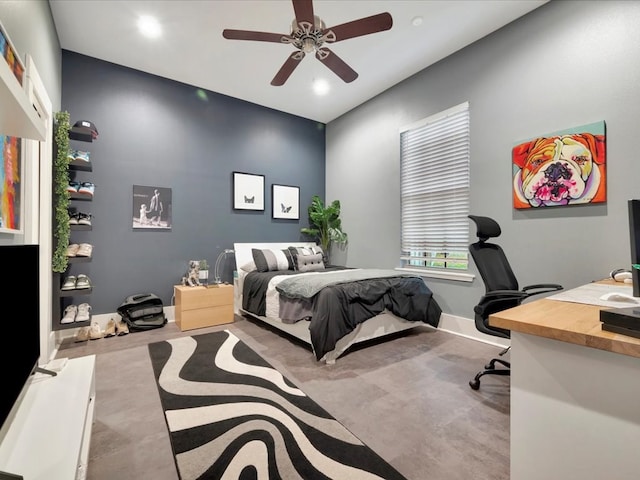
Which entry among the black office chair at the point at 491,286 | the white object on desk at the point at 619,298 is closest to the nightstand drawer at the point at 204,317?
the black office chair at the point at 491,286

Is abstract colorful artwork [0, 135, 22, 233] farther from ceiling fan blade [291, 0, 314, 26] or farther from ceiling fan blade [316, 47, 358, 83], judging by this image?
ceiling fan blade [316, 47, 358, 83]

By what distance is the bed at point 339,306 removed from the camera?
2.52m

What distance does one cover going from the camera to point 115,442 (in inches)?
61.4

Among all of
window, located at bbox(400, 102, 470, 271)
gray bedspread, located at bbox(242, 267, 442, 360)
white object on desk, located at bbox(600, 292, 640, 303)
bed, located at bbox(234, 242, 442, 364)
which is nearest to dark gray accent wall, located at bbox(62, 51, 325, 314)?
bed, located at bbox(234, 242, 442, 364)

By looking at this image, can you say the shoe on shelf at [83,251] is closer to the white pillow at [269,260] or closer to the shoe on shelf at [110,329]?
the shoe on shelf at [110,329]

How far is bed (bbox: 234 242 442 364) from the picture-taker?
2.52 m

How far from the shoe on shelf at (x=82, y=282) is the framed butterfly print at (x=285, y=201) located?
2.60 meters

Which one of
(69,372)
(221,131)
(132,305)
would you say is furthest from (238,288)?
(69,372)

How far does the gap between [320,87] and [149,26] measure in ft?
6.93

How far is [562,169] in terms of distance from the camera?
8.34 feet

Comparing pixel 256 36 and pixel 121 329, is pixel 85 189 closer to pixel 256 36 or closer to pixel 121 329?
pixel 121 329

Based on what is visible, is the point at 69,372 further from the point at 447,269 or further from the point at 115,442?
the point at 447,269

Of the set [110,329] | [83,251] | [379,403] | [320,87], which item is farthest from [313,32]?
[110,329]

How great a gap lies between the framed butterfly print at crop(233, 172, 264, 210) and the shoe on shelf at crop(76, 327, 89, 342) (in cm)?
235
